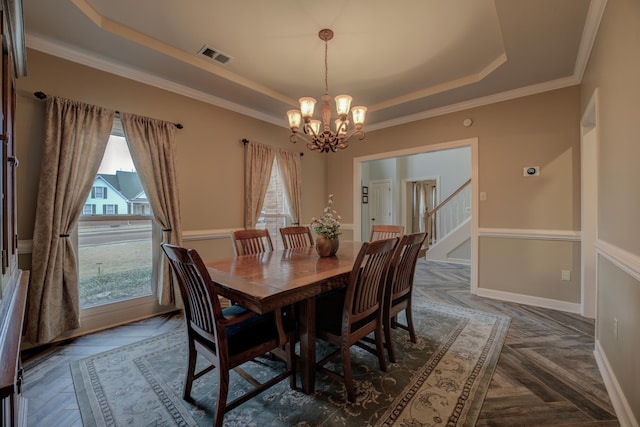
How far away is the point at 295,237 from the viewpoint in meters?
3.27

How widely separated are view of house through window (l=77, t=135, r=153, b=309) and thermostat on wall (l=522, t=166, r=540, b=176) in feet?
14.6

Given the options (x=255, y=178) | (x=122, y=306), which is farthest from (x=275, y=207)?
(x=122, y=306)

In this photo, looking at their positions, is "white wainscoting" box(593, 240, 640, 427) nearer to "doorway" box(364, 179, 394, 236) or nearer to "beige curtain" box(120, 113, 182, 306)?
"beige curtain" box(120, 113, 182, 306)

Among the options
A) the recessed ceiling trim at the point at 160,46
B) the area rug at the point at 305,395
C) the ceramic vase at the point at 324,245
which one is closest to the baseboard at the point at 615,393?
the area rug at the point at 305,395

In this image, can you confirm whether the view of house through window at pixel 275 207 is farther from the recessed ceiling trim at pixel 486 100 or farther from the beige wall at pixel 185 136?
the recessed ceiling trim at pixel 486 100

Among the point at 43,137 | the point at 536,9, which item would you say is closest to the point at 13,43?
the point at 43,137

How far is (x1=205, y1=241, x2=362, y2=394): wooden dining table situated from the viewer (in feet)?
4.70

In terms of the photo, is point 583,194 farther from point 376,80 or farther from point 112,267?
point 112,267

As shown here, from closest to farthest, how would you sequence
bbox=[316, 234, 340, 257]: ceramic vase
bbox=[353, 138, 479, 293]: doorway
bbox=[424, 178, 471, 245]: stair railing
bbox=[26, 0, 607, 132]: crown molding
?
bbox=[26, 0, 607, 132]: crown molding < bbox=[316, 234, 340, 257]: ceramic vase < bbox=[353, 138, 479, 293]: doorway < bbox=[424, 178, 471, 245]: stair railing

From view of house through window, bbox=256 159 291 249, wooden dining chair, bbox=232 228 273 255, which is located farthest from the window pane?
view of house through window, bbox=256 159 291 249

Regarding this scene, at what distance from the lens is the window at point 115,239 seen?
8.88ft

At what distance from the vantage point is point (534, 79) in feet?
10.3

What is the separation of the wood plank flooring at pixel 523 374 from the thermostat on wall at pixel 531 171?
1.60 meters

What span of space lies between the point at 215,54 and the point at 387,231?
103 inches
